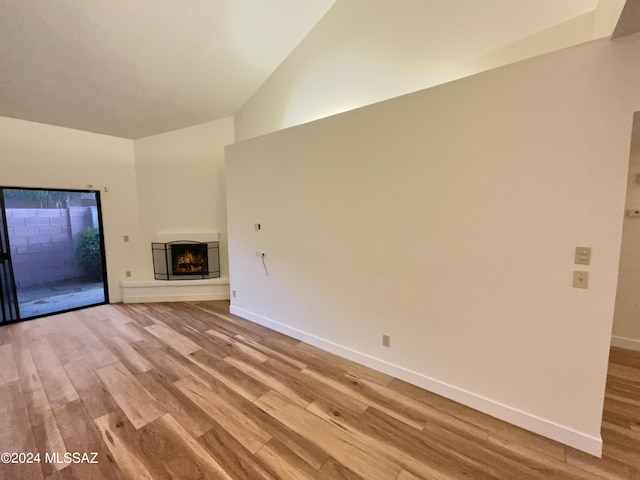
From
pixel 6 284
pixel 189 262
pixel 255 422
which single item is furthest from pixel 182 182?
pixel 255 422

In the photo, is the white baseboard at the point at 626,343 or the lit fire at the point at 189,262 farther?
the lit fire at the point at 189,262

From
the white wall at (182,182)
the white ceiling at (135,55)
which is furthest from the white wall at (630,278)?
the white wall at (182,182)

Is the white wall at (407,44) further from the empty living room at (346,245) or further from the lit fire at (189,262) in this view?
the lit fire at (189,262)

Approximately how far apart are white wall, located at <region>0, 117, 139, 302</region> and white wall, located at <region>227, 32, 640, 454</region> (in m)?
3.62

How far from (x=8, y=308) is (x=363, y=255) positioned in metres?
5.17

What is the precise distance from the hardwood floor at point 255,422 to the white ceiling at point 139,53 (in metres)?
3.15

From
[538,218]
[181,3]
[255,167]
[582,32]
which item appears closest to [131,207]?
[255,167]

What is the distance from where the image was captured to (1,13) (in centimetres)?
221

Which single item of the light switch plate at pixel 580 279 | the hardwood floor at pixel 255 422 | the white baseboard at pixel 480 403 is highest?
the light switch plate at pixel 580 279

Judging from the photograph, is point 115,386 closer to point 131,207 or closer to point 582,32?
point 131,207

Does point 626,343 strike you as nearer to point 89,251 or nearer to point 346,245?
point 346,245

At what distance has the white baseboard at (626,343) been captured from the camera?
9.26 feet

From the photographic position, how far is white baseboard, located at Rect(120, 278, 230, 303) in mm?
4648

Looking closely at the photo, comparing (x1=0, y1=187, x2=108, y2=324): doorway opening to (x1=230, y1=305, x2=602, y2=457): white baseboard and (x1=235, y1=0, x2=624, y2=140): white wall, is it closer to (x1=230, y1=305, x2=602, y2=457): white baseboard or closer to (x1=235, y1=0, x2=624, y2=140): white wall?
(x1=235, y1=0, x2=624, y2=140): white wall
